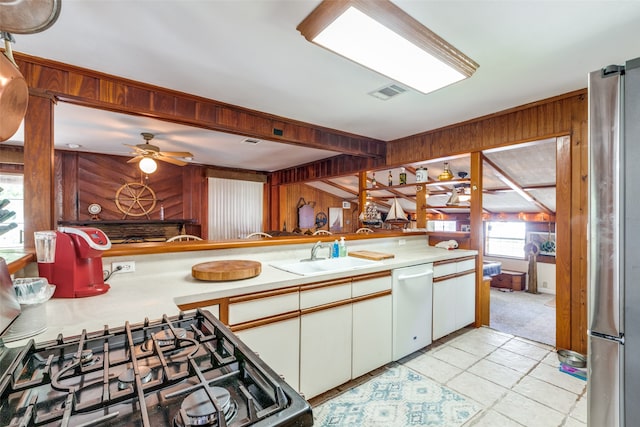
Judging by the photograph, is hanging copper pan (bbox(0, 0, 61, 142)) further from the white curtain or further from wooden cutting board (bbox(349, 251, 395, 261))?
the white curtain

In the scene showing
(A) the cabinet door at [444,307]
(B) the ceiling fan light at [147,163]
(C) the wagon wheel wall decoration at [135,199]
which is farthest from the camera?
(C) the wagon wheel wall decoration at [135,199]

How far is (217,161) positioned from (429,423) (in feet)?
17.3

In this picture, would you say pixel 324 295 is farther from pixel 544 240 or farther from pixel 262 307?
pixel 544 240

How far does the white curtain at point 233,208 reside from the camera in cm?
607

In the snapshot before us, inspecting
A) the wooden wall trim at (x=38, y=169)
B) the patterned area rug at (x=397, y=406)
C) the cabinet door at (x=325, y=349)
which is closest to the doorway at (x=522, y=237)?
the patterned area rug at (x=397, y=406)

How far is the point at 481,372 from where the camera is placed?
2.26 m

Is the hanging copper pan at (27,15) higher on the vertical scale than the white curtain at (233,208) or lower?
higher

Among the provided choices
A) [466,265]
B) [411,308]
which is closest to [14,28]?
[411,308]

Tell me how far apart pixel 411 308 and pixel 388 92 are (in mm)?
1870

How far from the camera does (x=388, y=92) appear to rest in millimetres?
2523

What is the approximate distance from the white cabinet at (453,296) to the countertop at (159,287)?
0.29 metres

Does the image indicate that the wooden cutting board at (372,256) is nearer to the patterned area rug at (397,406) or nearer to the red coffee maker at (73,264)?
the patterned area rug at (397,406)

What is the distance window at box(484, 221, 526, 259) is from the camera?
625 cm

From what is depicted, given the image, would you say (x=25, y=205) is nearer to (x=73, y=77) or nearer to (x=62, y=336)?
(x=73, y=77)
